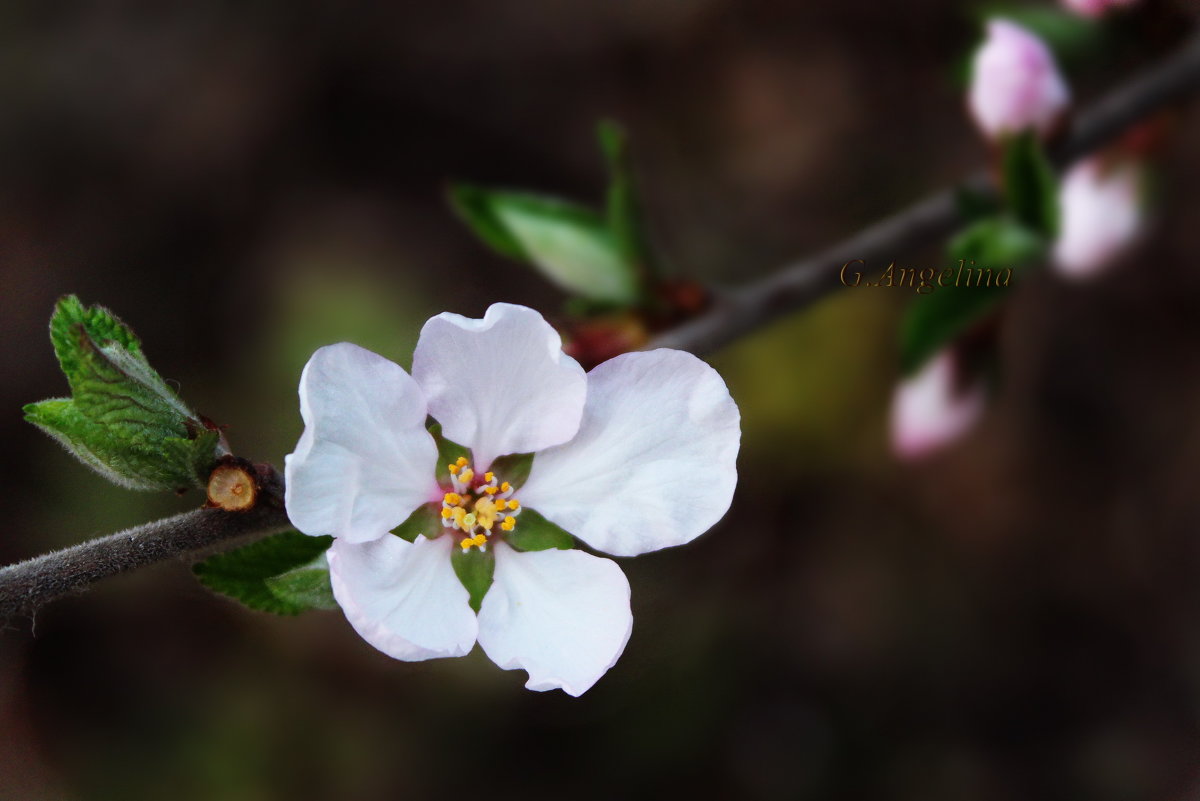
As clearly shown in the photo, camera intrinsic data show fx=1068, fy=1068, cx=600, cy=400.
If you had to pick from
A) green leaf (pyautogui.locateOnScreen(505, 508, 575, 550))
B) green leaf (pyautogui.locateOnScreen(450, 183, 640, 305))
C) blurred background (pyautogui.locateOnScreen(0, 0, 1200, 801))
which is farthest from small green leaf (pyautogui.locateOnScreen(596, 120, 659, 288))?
blurred background (pyautogui.locateOnScreen(0, 0, 1200, 801))

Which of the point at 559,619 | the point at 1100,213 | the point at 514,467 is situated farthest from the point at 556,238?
the point at 1100,213

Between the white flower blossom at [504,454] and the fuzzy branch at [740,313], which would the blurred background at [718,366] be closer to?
the fuzzy branch at [740,313]

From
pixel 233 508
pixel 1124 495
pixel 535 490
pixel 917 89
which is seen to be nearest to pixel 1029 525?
pixel 1124 495

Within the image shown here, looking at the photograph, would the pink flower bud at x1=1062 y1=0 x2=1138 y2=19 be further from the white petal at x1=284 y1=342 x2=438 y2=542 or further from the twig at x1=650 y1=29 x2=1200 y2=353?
the white petal at x1=284 y1=342 x2=438 y2=542

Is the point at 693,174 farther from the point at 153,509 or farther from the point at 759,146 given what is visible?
the point at 153,509

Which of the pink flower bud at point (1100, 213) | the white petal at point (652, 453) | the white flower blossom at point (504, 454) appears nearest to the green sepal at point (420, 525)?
the white flower blossom at point (504, 454)

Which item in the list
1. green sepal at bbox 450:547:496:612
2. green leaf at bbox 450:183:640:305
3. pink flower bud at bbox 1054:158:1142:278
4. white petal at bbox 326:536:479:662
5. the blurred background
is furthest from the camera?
the blurred background
